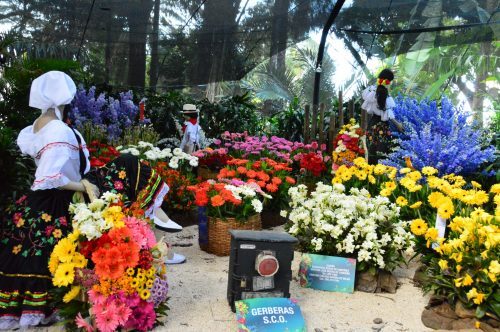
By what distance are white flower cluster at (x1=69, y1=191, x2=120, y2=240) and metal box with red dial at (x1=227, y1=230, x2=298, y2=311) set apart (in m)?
0.79

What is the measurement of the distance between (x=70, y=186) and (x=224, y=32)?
20.4 ft

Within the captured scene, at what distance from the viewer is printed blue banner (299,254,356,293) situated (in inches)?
131

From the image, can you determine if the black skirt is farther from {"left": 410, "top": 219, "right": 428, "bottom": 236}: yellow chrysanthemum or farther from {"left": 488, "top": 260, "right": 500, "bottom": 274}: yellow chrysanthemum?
{"left": 488, "top": 260, "right": 500, "bottom": 274}: yellow chrysanthemum

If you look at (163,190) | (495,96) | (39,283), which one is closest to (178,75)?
(163,190)

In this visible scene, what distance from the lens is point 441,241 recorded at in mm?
2953

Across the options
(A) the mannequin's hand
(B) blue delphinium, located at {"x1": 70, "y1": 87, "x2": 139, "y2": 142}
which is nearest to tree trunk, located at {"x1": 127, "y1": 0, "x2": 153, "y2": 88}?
(B) blue delphinium, located at {"x1": 70, "y1": 87, "x2": 139, "y2": 142}

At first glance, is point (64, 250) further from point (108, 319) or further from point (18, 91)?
point (18, 91)

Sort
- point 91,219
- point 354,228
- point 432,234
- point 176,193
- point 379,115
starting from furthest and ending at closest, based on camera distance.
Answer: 1. point 379,115
2. point 176,193
3. point 354,228
4. point 432,234
5. point 91,219

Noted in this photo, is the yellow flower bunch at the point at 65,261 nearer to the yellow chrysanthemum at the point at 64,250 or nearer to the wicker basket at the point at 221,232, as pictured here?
the yellow chrysanthemum at the point at 64,250

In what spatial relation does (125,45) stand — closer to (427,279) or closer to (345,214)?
(345,214)

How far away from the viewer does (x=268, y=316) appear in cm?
266

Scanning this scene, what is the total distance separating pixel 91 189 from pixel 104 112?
14.3 feet

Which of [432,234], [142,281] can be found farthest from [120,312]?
[432,234]

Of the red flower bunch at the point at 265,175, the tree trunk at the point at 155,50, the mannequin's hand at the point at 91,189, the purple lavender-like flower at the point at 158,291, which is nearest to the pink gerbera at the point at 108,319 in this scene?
the purple lavender-like flower at the point at 158,291
